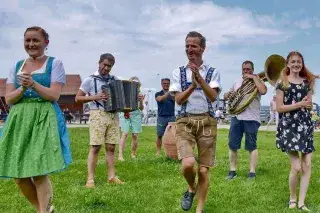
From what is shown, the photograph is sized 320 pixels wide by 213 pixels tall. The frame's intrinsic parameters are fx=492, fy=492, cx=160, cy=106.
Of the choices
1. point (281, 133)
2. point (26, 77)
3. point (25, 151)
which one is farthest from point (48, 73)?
point (281, 133)

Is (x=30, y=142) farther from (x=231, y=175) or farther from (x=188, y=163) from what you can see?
(x=231, y=175)

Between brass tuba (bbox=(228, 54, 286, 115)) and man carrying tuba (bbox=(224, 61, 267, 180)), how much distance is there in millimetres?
59

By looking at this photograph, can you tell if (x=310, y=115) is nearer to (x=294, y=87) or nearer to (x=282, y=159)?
(x=294, y=87)

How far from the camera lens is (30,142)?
16.3 ft

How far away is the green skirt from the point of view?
4.89 m

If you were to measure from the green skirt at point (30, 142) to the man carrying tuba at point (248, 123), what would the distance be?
4261 millimetres

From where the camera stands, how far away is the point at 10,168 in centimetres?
498

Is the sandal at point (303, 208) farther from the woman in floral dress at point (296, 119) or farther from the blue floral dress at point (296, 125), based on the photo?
the blue floral dress at point (296, 125)

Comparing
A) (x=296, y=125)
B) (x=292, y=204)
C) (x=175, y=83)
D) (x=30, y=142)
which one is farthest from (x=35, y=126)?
(x=292, y=204)

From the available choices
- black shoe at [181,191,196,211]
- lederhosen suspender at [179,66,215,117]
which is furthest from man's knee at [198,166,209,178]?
lederhosen suspender at [179,66,215,117]

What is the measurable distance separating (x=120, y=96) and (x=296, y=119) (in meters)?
2.90

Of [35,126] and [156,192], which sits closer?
[35,126]

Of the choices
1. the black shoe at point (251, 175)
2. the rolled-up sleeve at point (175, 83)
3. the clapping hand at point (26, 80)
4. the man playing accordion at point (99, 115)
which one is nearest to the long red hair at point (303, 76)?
the rolled-up sleeve at point (175, 83)

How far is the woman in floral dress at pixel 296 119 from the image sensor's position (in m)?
6.15
